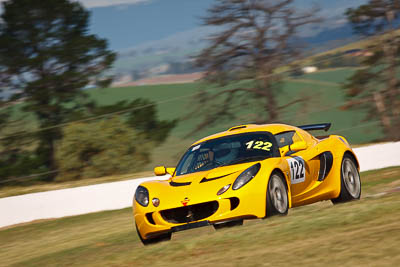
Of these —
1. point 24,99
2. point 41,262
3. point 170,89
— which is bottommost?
point 170,89

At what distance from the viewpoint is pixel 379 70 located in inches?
1120

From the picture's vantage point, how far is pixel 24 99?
30.5 meters

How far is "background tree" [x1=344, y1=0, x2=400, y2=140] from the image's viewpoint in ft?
85.1

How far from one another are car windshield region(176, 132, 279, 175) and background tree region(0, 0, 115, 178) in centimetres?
2042

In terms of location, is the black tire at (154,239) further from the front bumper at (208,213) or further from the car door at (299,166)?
the car door at (299,166)

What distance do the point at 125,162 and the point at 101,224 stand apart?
10.7 m

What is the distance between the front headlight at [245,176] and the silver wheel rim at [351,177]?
7.28ft

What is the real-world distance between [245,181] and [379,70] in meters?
21.4

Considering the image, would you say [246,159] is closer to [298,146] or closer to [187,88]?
[298,146]

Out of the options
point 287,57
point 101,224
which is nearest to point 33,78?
point 287,57

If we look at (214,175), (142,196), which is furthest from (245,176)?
(142,196)

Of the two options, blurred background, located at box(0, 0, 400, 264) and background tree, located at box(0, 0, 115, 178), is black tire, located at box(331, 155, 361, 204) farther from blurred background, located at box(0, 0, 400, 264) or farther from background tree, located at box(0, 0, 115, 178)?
background tree, located at box(0, 0, 115, 178)

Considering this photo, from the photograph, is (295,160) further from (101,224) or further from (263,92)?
(263,92)

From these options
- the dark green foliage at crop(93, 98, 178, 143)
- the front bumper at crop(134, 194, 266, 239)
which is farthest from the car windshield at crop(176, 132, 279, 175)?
the dark green foliage at crop(93, 98, 178, 143)
